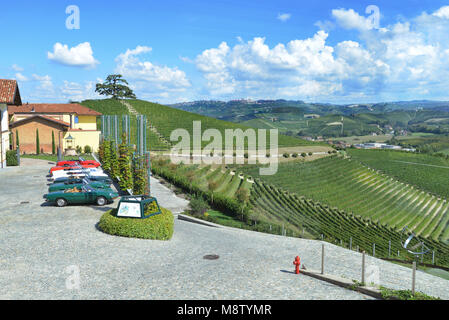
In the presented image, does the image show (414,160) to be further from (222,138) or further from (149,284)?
(149,284)

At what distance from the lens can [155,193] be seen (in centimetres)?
2708

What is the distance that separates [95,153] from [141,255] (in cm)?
4120

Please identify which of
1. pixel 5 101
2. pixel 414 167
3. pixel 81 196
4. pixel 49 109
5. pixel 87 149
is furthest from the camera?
pixel 414 167

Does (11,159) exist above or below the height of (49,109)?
below

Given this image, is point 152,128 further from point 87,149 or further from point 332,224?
point 332,224

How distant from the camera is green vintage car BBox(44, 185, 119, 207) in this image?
20.4m

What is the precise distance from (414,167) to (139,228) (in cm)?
7944

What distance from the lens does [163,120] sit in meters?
88.9

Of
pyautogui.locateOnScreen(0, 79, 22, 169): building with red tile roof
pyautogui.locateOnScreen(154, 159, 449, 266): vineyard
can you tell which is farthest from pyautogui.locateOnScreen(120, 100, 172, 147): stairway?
pyautogui.locateOnScreen(0, 79, 22, 169): building with red tile roof

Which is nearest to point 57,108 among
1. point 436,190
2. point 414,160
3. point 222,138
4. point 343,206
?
point 222,138

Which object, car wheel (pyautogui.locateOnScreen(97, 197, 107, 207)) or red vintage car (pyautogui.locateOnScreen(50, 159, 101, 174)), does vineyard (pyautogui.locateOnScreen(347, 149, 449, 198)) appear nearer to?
red vintage car (pyautogui.locateOnScreen(50, 159, 101, 174))

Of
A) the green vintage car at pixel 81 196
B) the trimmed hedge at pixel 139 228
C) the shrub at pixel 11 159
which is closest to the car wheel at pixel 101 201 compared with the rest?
the green vintage car at pixel 81 196

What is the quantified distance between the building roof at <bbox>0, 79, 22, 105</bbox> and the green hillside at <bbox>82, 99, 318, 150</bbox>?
1325 inches

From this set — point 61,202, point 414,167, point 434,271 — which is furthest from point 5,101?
point 414,167
